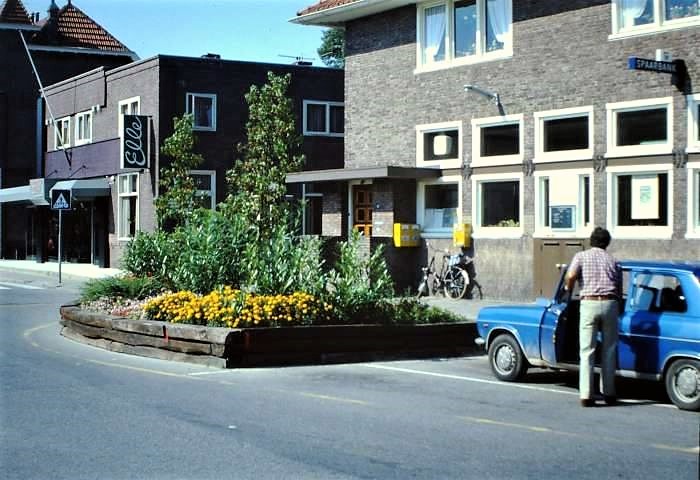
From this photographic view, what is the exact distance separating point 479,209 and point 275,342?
424 inches

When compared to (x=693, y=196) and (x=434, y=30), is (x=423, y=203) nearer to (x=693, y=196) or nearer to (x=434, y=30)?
(x=434, y=30)

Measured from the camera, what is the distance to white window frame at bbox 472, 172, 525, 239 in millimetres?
21844

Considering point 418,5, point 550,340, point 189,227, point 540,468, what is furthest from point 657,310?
point 418,5

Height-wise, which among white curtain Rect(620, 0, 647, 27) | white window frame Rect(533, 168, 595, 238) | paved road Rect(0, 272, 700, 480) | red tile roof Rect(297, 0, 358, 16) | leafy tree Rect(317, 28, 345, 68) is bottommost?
paved road Rect(0, 272, 700, 480)

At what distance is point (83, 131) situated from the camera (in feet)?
138

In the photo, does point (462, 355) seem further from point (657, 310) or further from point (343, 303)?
point (657, 310)

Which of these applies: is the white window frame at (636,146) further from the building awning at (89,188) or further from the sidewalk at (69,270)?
the building awning at (89,188)

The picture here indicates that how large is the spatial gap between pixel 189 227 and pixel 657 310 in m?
8.59

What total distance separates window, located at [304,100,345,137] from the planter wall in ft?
79.2

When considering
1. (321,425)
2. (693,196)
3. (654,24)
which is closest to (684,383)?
(321,425)

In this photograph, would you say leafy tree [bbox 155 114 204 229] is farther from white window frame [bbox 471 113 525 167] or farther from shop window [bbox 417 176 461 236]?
white window frame [bbox 471 113 525 167]

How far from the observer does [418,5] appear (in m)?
24.5

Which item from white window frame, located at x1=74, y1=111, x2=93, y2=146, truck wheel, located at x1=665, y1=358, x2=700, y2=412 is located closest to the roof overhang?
truck wheel, located at x1=665, y1=358, x2=700, y2=412

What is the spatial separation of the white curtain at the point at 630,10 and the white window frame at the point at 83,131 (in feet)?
85.4
